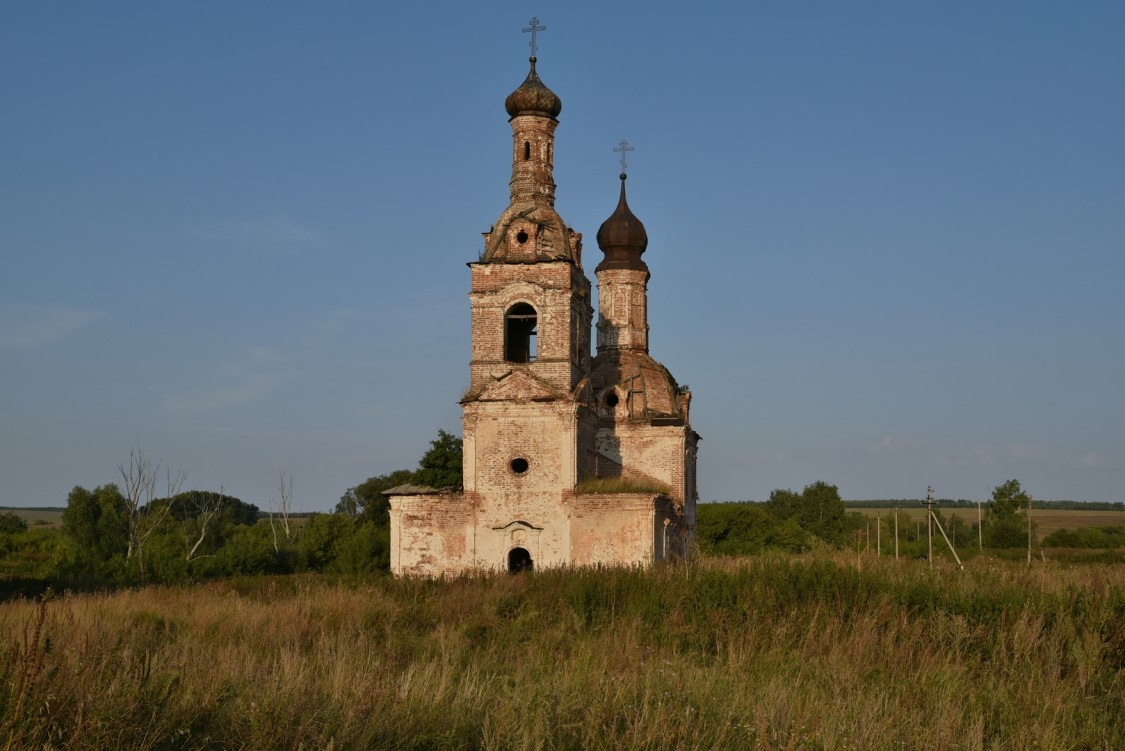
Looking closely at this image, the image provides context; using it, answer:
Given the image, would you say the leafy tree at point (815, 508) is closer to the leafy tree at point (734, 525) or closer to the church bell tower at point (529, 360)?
the leafy tree at point (734, 525)

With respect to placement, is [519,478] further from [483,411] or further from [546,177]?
[546,177]

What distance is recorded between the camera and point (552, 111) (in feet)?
93.7

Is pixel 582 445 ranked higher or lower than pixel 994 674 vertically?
higher

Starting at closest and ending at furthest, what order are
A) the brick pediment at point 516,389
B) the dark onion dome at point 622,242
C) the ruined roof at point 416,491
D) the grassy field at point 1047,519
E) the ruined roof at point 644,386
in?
the brick pediment at point 516,389 → the ruined roof at point 416,491 → the ruined roof at point 644,386 → the dark onion dome at point 622,242 → the grassy field at point 1047,519

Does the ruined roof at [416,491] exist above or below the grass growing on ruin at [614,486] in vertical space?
below

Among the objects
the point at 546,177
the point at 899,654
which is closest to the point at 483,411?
the point at 546,177

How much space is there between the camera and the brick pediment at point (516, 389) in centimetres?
2505

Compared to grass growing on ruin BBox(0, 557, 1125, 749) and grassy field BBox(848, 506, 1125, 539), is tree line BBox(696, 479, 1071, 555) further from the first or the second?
grass growing on ruin BBox(0, 557, 1125, 749)

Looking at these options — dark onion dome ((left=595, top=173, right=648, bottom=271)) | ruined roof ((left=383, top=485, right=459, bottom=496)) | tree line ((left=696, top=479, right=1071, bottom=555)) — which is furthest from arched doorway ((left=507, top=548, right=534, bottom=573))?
tree line ((left=696, top=479, right=1071, bottom=555))

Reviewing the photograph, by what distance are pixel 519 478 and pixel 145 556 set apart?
2351 centimetres

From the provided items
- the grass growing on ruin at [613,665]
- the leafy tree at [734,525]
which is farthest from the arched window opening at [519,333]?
the leafy tree at [734,525]

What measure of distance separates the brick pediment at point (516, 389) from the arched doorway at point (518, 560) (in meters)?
3.59

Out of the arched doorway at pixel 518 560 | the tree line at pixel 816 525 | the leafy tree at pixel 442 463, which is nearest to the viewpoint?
the arched doorway at pixel 518 560

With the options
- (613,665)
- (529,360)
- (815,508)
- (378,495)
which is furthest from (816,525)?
(613,665)
